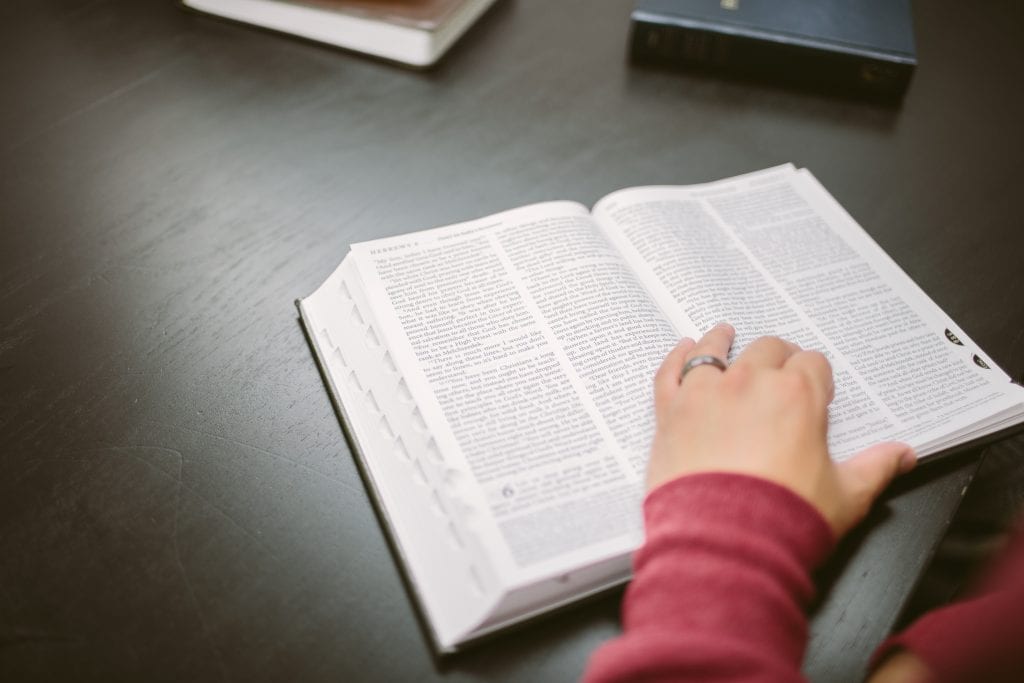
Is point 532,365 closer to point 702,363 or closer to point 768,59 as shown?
point 702,363

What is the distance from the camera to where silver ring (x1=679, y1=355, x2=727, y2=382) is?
0.56 metres

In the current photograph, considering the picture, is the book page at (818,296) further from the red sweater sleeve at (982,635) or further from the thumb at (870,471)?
the red sweater sleeve at (982,635)

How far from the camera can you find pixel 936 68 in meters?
0.97

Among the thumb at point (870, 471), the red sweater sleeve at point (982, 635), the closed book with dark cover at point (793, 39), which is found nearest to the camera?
the red sweater sleeve at point (982, 635)

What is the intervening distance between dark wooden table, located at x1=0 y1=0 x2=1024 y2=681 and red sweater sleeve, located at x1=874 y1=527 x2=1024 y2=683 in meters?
0.06

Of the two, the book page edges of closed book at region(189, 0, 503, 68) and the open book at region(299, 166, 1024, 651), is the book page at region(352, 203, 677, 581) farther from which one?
the book page edges of closed book at region(189, 0, 503, 68)

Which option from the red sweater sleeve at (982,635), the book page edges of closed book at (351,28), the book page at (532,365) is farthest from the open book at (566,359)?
the book page edges of closed book at (351,28)

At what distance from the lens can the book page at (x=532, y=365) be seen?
495 mm

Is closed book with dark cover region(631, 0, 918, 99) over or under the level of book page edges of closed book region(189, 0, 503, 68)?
over

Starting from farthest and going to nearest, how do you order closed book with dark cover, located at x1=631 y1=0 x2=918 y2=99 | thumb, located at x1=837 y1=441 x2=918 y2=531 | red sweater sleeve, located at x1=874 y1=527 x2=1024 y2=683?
closed book with dark cover, located at x1=631 y1=0 x2=918 y2=99 → thumb, located at x1=837 y1=441 x2=918 y2=531 → red sweater sleeve, located at x1=874 y1=527 x2=1024 y2=683

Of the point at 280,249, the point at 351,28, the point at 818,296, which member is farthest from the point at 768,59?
the point at 280,249

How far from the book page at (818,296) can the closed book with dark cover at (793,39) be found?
7.2 inches

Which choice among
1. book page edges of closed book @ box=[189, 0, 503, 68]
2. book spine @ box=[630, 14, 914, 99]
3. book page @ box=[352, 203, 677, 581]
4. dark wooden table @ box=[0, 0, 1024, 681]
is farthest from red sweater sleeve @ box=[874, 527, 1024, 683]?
book page edges of closed book @ box=[189, 0, 503, 68]

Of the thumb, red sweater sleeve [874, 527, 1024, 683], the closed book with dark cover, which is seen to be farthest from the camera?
the closed book with dark cover
